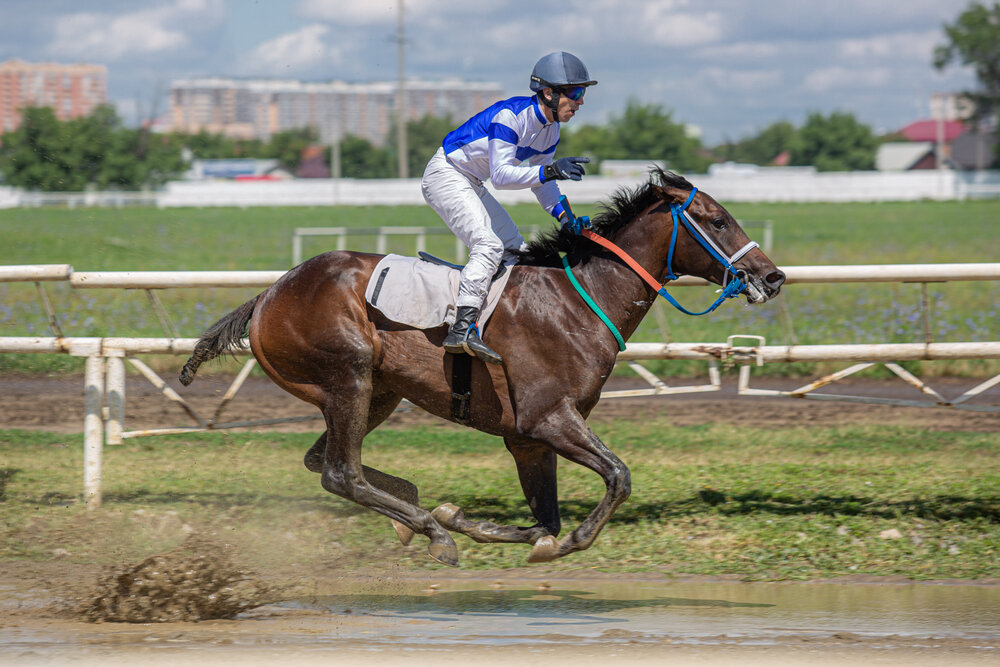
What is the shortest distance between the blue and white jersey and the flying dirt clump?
225 cm

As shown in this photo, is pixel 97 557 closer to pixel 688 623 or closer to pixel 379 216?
pixel 688 623

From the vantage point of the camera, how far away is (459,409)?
487 cm

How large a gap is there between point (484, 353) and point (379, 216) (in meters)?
32.9

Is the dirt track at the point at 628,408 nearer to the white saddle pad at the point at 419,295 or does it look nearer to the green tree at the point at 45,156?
the green tree at the point at 45,156

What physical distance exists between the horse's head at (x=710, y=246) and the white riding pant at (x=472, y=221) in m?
0.74

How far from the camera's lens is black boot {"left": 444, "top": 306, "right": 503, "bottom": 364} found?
4637mm

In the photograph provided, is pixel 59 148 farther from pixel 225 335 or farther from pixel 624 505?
pixel 624 505

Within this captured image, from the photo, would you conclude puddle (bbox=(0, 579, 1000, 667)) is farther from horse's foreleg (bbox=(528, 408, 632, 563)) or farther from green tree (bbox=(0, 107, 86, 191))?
green tree (bbox=(0, 107, 86, 191))

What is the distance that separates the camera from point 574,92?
15.5 feet

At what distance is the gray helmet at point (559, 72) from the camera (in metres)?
4.63

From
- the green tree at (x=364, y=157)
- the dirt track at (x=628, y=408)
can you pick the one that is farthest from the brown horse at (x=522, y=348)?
the green tree at (x=364, y=157)

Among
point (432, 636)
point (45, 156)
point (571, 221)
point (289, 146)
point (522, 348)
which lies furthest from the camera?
point (289, 146)

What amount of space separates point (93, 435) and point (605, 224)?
3.22m

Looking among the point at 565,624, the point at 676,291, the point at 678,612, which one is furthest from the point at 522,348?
the point at 676,291
